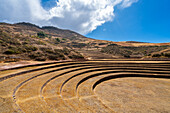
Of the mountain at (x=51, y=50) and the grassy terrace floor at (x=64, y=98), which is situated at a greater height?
the mountain at (x=51, y=50)

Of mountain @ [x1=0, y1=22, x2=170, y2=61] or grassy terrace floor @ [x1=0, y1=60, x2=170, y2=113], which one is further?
mountain @ [x1=0, y1=22, x2=170, y2=61]

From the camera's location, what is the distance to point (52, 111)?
10.5 ft

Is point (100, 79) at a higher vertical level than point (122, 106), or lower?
higher

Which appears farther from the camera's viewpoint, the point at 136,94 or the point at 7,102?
the point at 136,94

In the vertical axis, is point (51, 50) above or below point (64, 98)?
above

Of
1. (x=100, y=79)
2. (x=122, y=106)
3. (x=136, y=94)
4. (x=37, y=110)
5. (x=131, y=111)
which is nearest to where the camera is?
(x=37, y=110)

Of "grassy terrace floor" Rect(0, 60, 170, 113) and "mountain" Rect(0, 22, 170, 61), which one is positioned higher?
"mountain" Rect(0, 22, 170, 61)

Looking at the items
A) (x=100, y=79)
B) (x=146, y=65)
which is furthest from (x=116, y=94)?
(x=146, y=65)

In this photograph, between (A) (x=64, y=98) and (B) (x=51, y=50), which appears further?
(B) (x=51, y=50)

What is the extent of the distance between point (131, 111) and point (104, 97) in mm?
2032

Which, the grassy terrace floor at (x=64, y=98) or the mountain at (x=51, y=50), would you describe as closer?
the grassy terrace floor at (x=64, y=98)

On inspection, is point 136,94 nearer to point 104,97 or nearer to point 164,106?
point 164,106

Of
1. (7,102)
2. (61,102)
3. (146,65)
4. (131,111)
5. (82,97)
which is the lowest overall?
(131,111)

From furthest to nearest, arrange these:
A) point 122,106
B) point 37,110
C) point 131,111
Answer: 1. point 122,106
2. point 131,111
3. point 37,110
